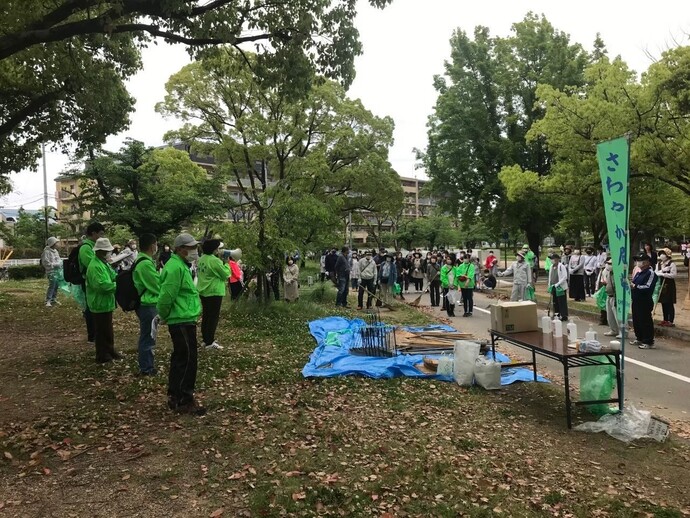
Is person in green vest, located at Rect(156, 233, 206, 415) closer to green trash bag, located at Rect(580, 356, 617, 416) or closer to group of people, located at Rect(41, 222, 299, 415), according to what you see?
group of people, located at Rect(41, 222, 299, 415)

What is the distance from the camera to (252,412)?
536 cm

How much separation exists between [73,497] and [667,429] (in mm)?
5485

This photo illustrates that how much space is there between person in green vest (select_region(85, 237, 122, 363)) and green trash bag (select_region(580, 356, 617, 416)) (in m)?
6.13

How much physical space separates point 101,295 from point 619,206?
6.48 m

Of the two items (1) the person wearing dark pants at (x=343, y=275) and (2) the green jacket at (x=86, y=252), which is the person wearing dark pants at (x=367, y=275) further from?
(2) the green jacket at (x=86, y=252)

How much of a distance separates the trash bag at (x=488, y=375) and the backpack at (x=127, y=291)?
450 cm

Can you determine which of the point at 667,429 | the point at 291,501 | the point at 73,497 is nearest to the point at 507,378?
the point at 667,429

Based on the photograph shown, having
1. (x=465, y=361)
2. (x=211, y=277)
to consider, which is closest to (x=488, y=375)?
(x=465, y=361)

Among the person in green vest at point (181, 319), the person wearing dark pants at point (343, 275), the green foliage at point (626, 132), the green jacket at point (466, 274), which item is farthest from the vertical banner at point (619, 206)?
the person wearing dark pants at point (343, 275)

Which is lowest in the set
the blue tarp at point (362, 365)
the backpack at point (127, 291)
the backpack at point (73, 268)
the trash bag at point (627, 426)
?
the trash bag at point (627, 426)

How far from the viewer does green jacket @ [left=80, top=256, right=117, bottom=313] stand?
654cm

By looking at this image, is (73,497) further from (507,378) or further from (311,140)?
(311,140)

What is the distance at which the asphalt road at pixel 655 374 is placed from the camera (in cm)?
610

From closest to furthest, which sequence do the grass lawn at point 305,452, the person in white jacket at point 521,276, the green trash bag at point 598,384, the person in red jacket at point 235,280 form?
the grass lawn at point 305,452, the green trash bag at point 598,384, the person in red jacket at point 235,280, the person in white jacket at point 521,276
